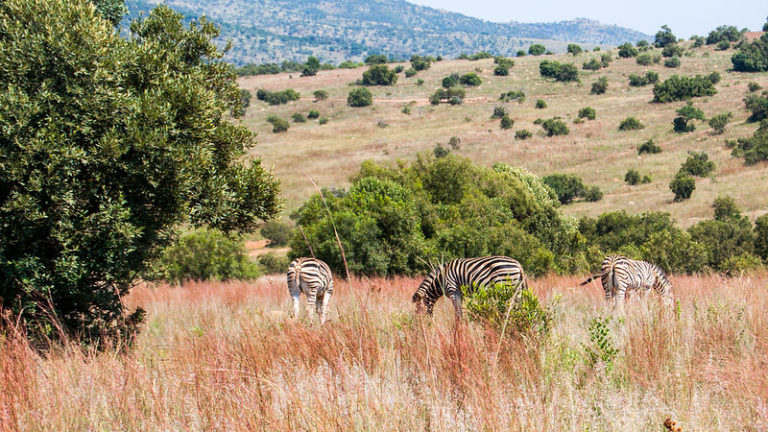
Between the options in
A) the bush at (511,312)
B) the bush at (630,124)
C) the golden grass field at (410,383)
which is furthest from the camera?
the bush at (630,124)

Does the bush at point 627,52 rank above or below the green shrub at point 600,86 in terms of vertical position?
above

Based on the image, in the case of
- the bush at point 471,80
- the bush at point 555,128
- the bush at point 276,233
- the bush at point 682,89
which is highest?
the bush at point 471,80

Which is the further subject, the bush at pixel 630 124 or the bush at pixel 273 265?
the bush at pixel 630 124

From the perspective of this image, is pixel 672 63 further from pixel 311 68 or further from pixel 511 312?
pixel 511 312

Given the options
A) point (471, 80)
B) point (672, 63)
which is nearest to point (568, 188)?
point (471, 80)

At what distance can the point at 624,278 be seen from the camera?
1107 centimetres

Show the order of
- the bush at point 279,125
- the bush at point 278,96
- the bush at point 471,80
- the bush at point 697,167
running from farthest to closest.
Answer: the bush at point 471,80 → the bush at point 278,96 → the bush at point 279,125 → the bush at point 697,167

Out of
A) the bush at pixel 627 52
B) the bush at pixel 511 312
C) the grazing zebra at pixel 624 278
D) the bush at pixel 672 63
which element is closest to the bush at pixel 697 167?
the grazing zebra at pixel 624 278

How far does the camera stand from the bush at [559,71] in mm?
102562

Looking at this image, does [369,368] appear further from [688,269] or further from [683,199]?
[683,199]

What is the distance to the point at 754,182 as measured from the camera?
1827 inches

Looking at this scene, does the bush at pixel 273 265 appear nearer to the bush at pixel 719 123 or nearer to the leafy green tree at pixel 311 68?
the bush at pixel 719 123

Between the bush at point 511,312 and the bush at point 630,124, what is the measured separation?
2869 inches

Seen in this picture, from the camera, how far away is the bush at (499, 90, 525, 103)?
94000 millimetres
